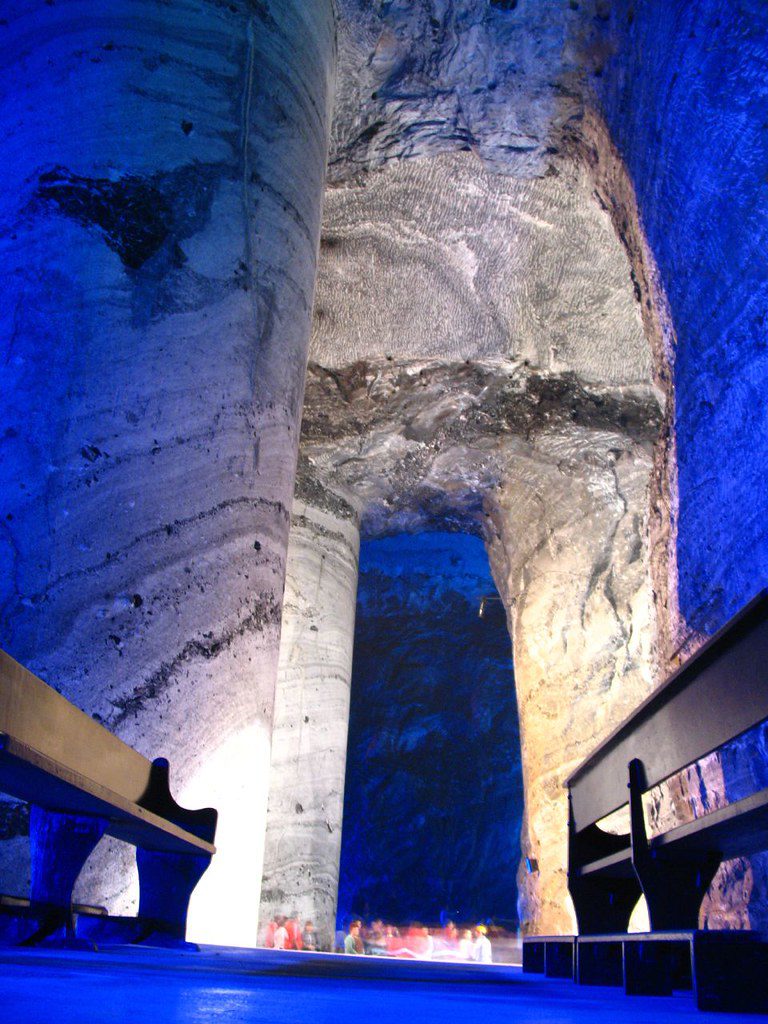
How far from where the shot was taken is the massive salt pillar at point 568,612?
20.2 feet

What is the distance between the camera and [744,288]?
9.16ft

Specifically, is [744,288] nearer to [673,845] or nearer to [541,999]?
[673,845]

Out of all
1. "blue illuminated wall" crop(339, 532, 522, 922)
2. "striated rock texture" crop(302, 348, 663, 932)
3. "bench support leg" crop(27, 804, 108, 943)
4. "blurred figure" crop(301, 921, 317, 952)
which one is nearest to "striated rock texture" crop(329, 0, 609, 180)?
"striated rock texture" crop(302, 348, 663, 932)

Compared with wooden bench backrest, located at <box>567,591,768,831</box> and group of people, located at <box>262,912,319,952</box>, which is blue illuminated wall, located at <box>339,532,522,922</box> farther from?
wooden bench backrest, located at <box>567,591,768,831</box>

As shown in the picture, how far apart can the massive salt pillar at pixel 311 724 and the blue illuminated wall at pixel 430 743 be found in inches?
330

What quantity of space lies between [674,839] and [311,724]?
4.59 m

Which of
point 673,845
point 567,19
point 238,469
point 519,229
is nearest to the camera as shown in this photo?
point 673,845

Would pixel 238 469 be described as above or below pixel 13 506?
above

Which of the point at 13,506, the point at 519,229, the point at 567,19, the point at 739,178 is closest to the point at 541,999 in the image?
the point at 13,506

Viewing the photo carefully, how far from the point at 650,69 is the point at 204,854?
3381 millimetres

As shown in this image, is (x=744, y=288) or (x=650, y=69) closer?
(x=744, y=288)

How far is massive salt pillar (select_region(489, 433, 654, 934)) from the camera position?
20.2 ft

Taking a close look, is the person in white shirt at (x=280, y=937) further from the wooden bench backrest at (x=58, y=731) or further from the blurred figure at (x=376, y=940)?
the blurred figure at (x=376, y=940)

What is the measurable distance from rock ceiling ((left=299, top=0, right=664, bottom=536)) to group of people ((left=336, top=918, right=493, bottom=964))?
7.59 meters
